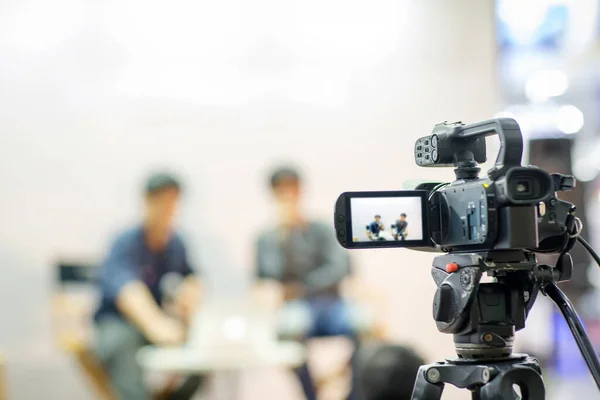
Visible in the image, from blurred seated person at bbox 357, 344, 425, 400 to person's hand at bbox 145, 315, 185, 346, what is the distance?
1.95 meters

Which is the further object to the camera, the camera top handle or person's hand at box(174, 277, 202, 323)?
person's hand at box(174, 277, 202, 323)

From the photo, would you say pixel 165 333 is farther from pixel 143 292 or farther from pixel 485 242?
pixel 485 242

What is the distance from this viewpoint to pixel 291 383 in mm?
3705

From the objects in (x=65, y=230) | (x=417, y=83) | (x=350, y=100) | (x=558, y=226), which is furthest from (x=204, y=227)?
(x=558, y=226)

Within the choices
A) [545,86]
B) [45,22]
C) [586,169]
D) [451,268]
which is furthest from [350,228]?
[586,169]

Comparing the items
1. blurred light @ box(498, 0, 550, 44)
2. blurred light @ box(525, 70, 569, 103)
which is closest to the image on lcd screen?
blurred light @ box(498, 0, 550, 44)

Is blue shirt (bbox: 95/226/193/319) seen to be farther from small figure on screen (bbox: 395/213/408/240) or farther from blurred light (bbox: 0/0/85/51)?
small figure on screen (bbox: 395/213/408/240)

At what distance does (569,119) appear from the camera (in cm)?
604

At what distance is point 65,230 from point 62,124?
0.46 metres

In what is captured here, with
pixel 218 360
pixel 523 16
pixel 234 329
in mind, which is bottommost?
pixel 218 360

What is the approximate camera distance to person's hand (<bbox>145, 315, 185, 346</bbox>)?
3.62m

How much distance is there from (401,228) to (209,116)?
2.30m

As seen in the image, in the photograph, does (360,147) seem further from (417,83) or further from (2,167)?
(2,167)

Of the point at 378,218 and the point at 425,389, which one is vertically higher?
the point at 378,218
